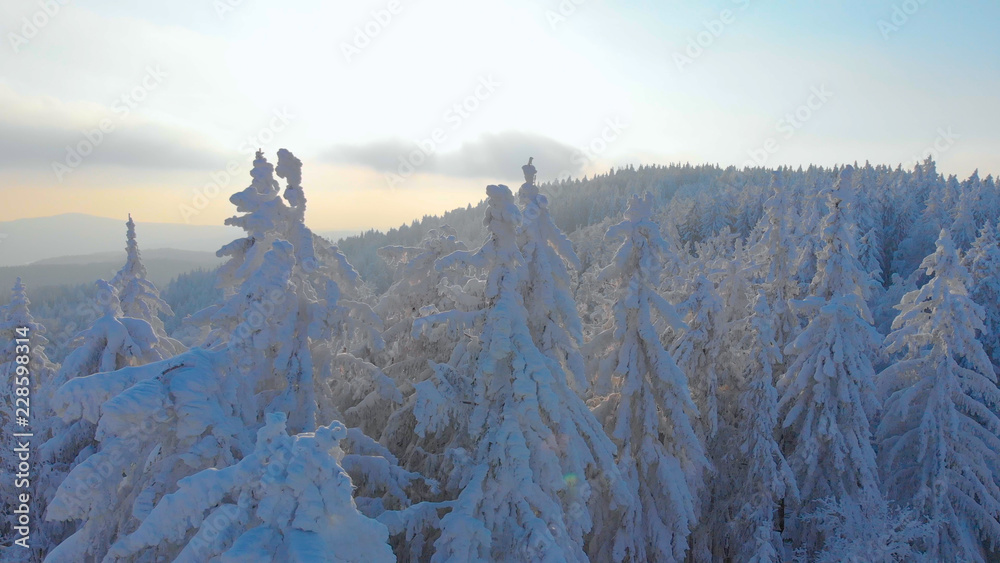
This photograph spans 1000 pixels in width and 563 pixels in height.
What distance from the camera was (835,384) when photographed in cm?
1950

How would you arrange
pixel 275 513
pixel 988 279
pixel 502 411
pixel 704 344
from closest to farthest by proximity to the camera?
1. pixel 275 513
2. pixel 502 411
3. pixel 704 344
4. pixel 988 279

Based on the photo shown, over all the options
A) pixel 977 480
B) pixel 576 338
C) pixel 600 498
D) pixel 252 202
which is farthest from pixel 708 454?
pixel 252 202

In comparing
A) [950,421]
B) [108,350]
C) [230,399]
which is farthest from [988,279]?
[108,350]

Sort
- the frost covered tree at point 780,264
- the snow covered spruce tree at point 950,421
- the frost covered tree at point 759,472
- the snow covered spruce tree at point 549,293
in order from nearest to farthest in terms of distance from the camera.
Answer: the snow covered spruce tree at point 549,293 < the frost covered tree at point 759,472 < the snow covered spruce tree at point 950,421 < the frost covered tree at point 780,264

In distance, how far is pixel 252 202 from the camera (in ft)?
35.5

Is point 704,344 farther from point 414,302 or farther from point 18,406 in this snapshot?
point 18,406

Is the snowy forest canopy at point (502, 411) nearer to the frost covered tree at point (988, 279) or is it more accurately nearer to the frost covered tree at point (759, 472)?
the frost covered tree at point (759, 472)

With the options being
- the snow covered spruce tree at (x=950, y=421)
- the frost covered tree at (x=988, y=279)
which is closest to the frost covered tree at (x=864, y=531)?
the snow covered spruce tree at (x=950, y=421)

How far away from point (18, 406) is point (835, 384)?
2374cm

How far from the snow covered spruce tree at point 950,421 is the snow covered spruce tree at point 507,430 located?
1573 centimetres

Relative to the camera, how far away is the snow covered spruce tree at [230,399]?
6.49 m

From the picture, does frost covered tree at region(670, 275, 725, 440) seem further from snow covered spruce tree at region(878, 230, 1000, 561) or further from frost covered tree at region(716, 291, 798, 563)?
snow covered spruce tree at region(878, 230, 1000, 561)

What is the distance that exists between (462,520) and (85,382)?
594 centimetres

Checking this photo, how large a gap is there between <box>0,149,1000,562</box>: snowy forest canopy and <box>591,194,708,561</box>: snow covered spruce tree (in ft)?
0.22
